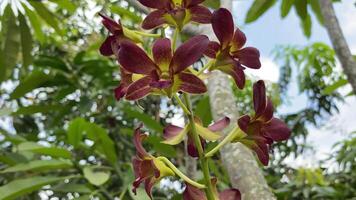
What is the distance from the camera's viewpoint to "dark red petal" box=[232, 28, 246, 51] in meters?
0.54

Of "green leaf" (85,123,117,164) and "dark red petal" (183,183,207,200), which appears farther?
"green leaf" (85,123,117,164)

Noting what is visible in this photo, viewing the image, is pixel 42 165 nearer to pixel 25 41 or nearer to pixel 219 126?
pixel 25 41

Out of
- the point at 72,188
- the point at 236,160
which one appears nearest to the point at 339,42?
the point at 236,160

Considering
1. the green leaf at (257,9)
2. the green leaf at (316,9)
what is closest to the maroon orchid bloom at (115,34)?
the green leaf at (257,9)

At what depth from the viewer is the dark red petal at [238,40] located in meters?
0.54

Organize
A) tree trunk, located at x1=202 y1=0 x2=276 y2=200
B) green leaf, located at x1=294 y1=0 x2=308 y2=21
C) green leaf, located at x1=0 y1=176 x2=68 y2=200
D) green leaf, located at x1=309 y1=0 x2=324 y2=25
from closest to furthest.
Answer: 1. tree trunk, located at x1=202 y1=0 x2=276 y2=200
2. green leaf, located at x1=0 y1=176 x2=68 y2=200
3. green leaf, located at x1=294 y1=0 x2=308 y2=21
4. green leaf, located at x1=309 y1=0 x2=324 y2=25

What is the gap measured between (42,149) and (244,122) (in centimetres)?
95

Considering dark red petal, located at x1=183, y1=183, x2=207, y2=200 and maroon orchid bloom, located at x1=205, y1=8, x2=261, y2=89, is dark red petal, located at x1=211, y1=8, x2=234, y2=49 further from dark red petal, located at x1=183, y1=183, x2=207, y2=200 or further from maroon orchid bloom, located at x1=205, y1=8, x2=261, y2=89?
dark red petal, located at x1=183, y1=183, x2=207, y2=200

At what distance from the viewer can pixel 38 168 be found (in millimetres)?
1445

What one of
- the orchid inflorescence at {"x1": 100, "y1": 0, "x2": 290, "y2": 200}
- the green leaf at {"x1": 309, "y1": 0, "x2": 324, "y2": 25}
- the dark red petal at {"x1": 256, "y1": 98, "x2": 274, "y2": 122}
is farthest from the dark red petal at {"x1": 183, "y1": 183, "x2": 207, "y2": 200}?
the green leaf at {"x1": 309, "y1": 0, "x2": 324, "y2": 25}

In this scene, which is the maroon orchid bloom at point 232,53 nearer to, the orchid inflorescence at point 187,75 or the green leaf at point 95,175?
the orchid inflorescence at point 187,75

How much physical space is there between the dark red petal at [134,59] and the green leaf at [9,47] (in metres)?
1.24

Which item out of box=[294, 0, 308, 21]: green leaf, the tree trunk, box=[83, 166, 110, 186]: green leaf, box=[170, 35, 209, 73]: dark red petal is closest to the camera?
box=[170, 35, 209, 73]: dark red petal

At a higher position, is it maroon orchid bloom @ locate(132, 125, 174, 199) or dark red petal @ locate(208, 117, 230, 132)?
dark red petal @ locate(208, 117, 230, 132)
